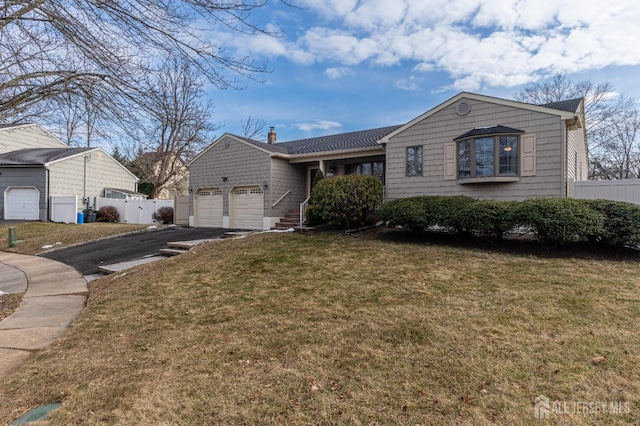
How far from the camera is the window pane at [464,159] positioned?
10.7 m

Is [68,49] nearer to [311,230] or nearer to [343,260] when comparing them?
[343,260]

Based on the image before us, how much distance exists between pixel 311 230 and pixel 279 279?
597cm

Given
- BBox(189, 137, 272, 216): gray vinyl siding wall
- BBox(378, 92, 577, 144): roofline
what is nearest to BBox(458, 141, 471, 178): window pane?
BBox(378, 92, 577, 144): roofline

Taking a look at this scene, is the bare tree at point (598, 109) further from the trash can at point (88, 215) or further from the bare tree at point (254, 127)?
the trash can at point (88, 215)

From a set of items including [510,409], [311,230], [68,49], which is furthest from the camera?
[311,230]

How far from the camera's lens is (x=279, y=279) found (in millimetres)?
6246

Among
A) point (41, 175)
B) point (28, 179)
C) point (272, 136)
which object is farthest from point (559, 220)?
point (28, 179)

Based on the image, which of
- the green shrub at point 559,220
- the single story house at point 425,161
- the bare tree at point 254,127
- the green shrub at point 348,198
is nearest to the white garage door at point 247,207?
the single story house at point 425,161

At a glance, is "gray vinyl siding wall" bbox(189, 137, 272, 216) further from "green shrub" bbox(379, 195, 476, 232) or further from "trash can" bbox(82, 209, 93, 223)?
"trash can" bbox(82, 209, 93, 223)

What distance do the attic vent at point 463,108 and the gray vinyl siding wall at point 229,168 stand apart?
791 cm

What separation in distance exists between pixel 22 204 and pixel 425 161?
22837mm

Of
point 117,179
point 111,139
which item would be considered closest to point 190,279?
point 111,139

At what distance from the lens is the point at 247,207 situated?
15.7 meters

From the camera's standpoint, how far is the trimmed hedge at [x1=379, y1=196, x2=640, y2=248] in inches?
276
